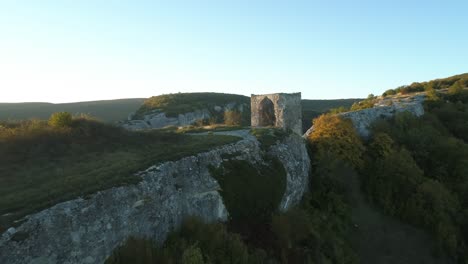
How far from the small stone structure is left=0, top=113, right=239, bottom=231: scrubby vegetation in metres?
11.1

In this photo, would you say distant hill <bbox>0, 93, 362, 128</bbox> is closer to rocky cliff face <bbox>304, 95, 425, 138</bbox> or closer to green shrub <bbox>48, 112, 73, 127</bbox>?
rocky cliff face <bbox>304, 95, 425, 138</bbox>

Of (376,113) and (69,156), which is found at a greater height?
(376,113)

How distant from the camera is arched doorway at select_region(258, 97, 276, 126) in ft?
102

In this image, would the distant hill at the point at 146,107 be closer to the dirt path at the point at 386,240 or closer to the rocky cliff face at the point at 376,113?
the rocky cliff face at the point at 376,113

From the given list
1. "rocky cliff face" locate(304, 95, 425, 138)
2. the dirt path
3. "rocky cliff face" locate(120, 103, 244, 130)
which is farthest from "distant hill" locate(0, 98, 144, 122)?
the dirt path

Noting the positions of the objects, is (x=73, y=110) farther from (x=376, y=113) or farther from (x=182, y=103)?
(x=376, y=113)

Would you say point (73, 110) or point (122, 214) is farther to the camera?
point (73, 110)

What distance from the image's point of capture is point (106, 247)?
9414mm

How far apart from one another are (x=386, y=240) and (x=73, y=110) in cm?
8419

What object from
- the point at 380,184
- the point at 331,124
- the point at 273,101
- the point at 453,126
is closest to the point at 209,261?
the point at 380,184

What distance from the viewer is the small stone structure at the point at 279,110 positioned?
2834 centimetres

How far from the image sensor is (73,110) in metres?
86.6

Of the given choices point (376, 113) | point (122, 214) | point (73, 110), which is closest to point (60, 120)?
point (122, 214)

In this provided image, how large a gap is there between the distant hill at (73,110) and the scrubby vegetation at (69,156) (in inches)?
2234
